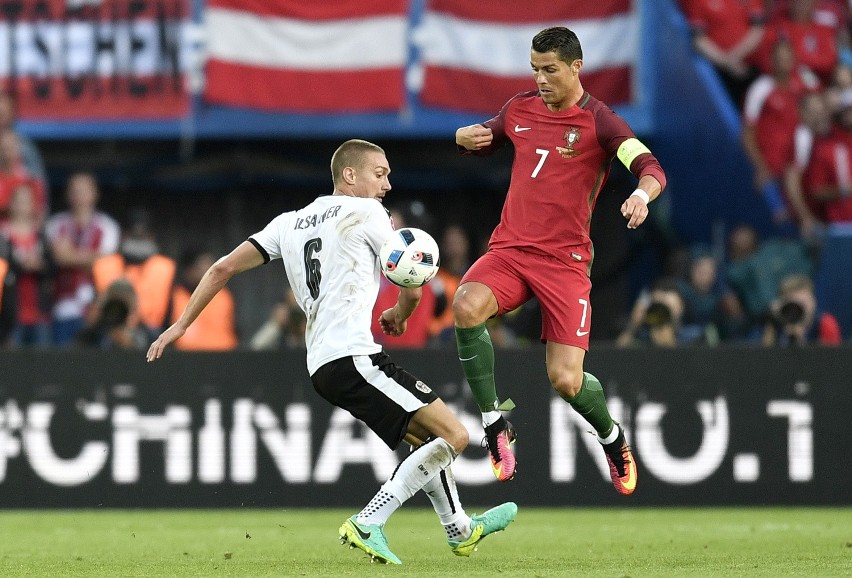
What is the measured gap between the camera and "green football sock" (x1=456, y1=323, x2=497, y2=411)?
28.1 ft

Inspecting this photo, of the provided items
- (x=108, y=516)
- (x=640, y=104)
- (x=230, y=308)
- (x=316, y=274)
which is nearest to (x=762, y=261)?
(x=640, y=104)

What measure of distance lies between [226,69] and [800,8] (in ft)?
19.1

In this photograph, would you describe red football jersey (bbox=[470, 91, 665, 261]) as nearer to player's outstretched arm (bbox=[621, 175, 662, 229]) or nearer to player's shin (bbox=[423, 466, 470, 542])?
player's outstretched arm (bbox=[621, 175, 662, 229])

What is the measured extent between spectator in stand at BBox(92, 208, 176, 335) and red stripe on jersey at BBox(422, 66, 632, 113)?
3379 mm

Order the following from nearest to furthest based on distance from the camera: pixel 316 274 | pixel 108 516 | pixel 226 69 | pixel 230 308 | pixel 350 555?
pixel 316 274 → pixel 350 555 → pixel 108 516 → pixel 230 308 → pixel 226 69

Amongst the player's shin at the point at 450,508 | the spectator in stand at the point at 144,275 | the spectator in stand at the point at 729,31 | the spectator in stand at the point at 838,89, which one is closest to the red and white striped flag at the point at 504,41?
the spectator in stand at the point at 729,31

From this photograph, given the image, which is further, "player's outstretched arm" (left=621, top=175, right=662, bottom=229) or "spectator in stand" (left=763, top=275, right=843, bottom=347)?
"spectator in stand" (left=763, top=275, right=843, bottom=347)

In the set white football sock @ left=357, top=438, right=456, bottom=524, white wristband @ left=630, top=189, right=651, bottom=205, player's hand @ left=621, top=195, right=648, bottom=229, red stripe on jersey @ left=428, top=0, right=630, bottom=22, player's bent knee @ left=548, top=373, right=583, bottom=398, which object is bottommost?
white football sock @ left=357, top=438, right=456, bottom=524

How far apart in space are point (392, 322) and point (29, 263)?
20.9ft

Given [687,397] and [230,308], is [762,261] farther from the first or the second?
[230,308]

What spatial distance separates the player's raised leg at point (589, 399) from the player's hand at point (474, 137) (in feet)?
3.75

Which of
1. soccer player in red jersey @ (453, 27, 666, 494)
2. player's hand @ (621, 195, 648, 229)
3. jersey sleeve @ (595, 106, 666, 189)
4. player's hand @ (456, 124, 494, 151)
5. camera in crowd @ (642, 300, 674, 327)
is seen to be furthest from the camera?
camera in crowd @ (642, 300, 674, 327)

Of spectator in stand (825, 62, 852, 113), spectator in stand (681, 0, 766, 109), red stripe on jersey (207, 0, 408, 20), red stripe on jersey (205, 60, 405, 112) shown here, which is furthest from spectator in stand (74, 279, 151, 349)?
spectator in stand (825, 62, 852, 113)

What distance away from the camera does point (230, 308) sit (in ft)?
46.9
